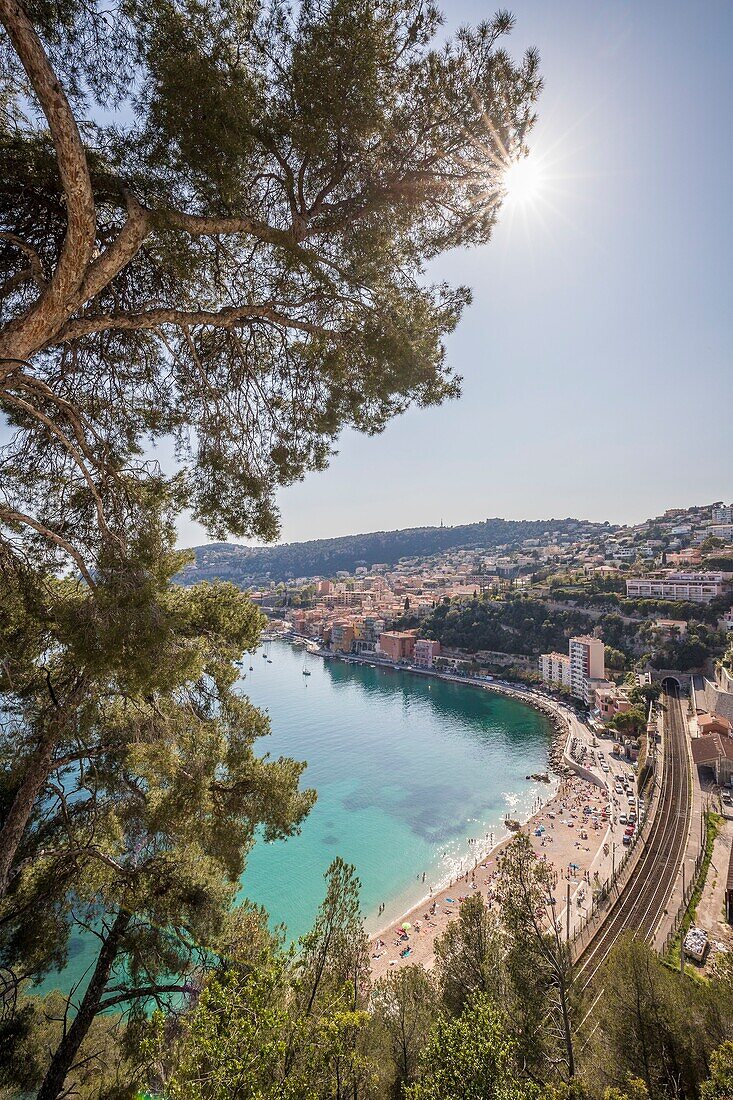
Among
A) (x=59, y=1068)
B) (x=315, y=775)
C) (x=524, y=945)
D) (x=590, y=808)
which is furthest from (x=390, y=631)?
(x=59, y=1068)

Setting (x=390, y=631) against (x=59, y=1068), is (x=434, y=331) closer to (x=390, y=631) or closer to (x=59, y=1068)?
(x=59, y=1068)

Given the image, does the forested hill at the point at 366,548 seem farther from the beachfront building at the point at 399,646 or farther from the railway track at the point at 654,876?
the railway track at the point at 654,876

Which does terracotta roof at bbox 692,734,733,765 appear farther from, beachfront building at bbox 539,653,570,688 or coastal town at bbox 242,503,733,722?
beachfront building at bbox 539,653,570,688

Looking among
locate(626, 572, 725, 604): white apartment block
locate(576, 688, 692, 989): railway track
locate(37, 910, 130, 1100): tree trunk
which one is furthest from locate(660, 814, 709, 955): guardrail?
locate(626, 572, 725, 604): white apartment block

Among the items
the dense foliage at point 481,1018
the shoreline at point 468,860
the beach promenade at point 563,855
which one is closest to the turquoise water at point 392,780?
the shoreline at point 468,860

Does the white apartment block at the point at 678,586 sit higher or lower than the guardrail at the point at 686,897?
higher

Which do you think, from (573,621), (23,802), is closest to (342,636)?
(573,621)
